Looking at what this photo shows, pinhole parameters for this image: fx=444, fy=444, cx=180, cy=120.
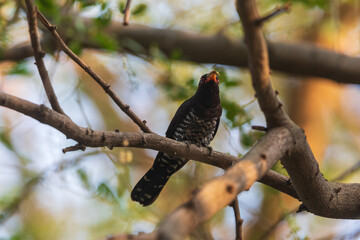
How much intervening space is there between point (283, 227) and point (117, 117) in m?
4.29

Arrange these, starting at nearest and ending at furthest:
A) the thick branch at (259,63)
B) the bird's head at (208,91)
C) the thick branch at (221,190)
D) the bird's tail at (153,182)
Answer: the thick branch at (221,190) < the thick branch at (259,63) < the bird's tail at (153,182) < the bird's head at (208,91)

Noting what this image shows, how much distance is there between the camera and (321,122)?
8211 mm

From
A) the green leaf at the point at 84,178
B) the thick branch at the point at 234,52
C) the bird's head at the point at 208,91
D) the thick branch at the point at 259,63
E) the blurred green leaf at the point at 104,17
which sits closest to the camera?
the thick branch at the point at 259,63

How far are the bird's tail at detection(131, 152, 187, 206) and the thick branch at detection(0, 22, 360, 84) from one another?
2.09 meters

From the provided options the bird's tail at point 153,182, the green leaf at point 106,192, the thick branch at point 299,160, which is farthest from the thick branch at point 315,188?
the green leaf at point 106,192

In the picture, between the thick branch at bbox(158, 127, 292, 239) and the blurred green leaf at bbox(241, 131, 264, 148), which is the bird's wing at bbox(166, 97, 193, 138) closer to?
the blurred green leaf at bbox(241, 131, 264, 148)

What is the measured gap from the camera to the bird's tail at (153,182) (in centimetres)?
434

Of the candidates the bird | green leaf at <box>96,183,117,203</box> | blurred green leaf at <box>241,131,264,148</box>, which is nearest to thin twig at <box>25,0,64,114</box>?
green leaf at <box>96,183,117,203</box>

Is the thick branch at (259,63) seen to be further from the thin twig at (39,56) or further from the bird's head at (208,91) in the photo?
the bird's head at (208,91)

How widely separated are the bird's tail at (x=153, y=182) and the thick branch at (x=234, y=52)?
209 centimetres

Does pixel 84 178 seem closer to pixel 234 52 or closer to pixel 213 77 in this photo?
pixel 213 77

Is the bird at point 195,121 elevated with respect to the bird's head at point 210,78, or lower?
lower

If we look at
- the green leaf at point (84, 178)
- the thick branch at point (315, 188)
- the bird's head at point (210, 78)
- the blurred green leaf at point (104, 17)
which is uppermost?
the blurred green leaf at point (104, 17)

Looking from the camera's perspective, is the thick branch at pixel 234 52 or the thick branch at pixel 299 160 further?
the thick branch at pixel 234 52
